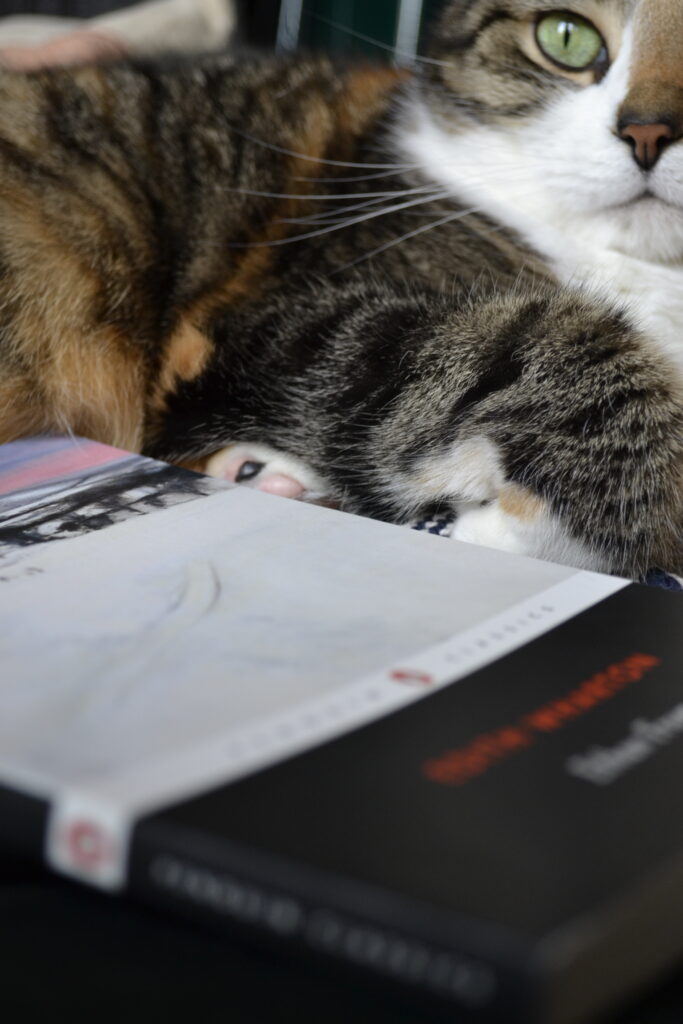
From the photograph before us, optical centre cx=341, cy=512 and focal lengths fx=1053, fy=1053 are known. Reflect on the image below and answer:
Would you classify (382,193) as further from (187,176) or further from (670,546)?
(670,546)

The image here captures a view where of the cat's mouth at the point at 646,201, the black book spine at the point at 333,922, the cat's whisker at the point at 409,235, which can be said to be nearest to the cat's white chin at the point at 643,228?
the cat's mouth at the point at 646,201

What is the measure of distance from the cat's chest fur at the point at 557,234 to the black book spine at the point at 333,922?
65cm

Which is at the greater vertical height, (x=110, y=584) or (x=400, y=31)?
(x=400, y=31)

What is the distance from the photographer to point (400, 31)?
1.96 meters

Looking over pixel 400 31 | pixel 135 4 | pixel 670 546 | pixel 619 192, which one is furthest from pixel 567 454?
pixel 135 4

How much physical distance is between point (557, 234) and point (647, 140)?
0.12 meters

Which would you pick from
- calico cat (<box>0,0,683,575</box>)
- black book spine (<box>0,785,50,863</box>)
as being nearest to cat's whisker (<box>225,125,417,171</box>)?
calico cat (<box>0,0,683,575</box>)

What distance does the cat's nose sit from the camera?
2.68 feet

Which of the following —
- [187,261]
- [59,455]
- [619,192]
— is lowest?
[59,455]

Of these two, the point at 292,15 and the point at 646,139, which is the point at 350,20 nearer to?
the point at 292,15

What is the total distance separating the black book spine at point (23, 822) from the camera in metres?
0.34

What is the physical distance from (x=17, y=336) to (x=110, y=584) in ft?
1.32

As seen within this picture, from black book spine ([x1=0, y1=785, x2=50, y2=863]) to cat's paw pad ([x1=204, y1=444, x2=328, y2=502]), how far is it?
446 mm

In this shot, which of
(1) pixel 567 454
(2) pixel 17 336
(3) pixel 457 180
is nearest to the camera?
(1) pixel 567 454
